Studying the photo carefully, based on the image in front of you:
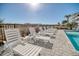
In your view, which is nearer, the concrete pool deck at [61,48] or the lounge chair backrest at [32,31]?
the concrete pool deck at [61,48]

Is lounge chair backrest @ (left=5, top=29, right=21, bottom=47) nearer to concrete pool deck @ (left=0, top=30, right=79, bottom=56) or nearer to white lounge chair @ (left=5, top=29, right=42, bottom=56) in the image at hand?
white lounge chair @ (left=5, top=29, right=42, bottom=56)

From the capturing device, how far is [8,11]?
374cm

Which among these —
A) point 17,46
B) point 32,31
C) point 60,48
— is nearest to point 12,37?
point 17,46

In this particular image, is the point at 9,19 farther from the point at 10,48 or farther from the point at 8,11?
the point at 10,48

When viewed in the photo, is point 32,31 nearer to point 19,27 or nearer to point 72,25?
point 19,27

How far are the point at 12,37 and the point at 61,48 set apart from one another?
1.02 m

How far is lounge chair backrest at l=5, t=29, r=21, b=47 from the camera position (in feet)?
11.3

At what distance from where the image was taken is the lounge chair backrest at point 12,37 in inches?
136

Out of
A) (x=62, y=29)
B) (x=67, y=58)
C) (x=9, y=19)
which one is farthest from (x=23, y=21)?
(x=67, y=58)

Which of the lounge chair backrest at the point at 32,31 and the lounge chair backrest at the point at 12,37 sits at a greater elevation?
the lounge chair backrest at the point at 32,31

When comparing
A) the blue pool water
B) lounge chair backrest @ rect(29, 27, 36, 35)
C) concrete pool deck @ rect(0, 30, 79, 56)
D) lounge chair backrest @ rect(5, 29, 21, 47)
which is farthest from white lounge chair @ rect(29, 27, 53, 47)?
the blue pool water

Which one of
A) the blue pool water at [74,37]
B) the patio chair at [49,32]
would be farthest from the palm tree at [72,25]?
the patio chair at [49,32]

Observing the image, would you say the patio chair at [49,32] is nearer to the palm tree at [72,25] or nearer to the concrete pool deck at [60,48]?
the concrete pool deck at [60,48]

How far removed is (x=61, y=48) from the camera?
366cm
